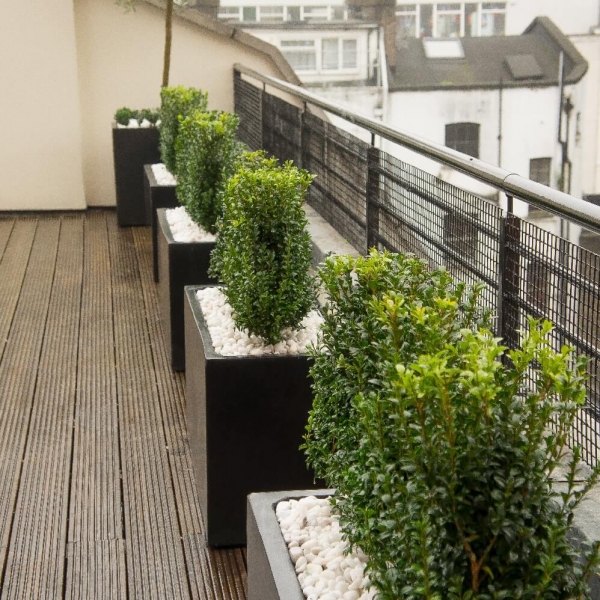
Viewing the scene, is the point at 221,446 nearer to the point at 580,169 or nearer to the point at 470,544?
the point at 470,544

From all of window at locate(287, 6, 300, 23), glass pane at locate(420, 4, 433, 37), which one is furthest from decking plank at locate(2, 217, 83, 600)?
glass pane at locate(420, 4, 433, 37)

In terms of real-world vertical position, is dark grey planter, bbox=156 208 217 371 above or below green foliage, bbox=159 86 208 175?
below

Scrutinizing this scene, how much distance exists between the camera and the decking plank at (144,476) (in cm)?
256

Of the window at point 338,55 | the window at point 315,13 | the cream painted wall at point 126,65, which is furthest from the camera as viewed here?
the window at point 315,13

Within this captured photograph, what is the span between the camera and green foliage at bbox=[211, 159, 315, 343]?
9.05 ft

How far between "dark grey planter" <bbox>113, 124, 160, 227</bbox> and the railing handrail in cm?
332

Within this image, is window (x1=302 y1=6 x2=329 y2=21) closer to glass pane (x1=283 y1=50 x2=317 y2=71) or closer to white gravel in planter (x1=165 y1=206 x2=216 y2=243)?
glass pane (x1=283 y1=50 x2=317 y2=71)

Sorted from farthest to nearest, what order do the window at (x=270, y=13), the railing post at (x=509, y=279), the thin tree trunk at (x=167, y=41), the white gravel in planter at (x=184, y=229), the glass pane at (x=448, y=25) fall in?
the glass pane at (x=448, y=25), the window at (x=270, y=13), the thin tree trunk at (x=167, y=41), the white gravel in planter at (x=184, y=229), the railing post at (x=509, y=279)

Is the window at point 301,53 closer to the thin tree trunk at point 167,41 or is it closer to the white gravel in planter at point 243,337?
the thin tree trunk at point 167,41

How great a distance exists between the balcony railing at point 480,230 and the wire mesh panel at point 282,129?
0.43 m

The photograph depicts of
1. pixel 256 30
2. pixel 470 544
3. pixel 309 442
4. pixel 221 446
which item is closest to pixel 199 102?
pixel 221 446

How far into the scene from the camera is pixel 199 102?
5602mm

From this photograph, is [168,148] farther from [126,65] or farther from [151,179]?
[126,65]

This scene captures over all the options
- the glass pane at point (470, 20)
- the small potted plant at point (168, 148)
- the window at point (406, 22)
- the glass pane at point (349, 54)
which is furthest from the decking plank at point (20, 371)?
the glass pane at point (470, 20)
